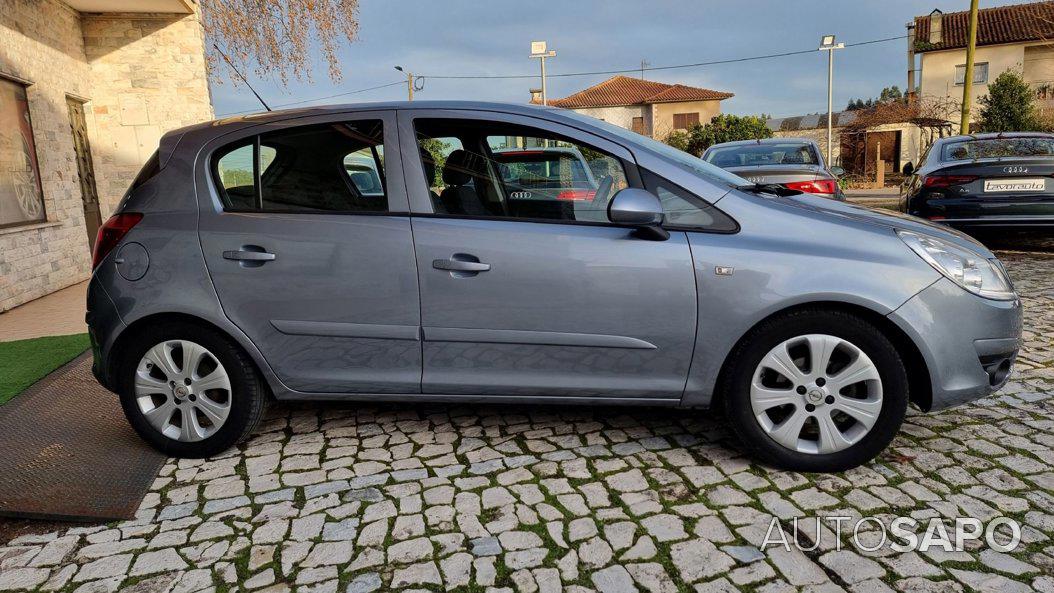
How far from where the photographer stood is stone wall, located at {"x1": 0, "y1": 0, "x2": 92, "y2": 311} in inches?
298

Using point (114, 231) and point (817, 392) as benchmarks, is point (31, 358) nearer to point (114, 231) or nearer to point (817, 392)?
point (114, 231)

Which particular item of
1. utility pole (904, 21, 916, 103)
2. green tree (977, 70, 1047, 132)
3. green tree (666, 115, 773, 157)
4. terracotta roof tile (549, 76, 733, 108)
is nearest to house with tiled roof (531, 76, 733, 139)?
terracotta roof tile (549, 76, 733, 108)

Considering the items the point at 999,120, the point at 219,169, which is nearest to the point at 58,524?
the point at 219,169

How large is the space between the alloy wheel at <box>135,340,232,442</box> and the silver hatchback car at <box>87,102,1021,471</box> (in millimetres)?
10

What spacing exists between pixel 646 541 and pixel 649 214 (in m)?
1.27

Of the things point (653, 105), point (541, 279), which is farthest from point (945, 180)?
point (653, 105)

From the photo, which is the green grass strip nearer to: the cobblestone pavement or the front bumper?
the cobblestone pavement

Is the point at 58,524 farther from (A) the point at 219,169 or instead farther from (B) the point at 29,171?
(B) the point at 29,171

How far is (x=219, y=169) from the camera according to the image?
11.4 feet

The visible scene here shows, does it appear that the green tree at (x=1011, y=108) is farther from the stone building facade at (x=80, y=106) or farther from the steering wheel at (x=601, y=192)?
the steering wheel at (x=601, y=192)

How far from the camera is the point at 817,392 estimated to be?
3.05 meters

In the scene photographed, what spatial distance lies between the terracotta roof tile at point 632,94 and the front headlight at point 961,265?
50.6m

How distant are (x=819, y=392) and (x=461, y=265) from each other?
1.59 metres

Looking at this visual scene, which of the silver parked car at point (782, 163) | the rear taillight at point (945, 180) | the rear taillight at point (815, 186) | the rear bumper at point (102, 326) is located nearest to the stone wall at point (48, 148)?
the rear bumper at point (102, 326)
